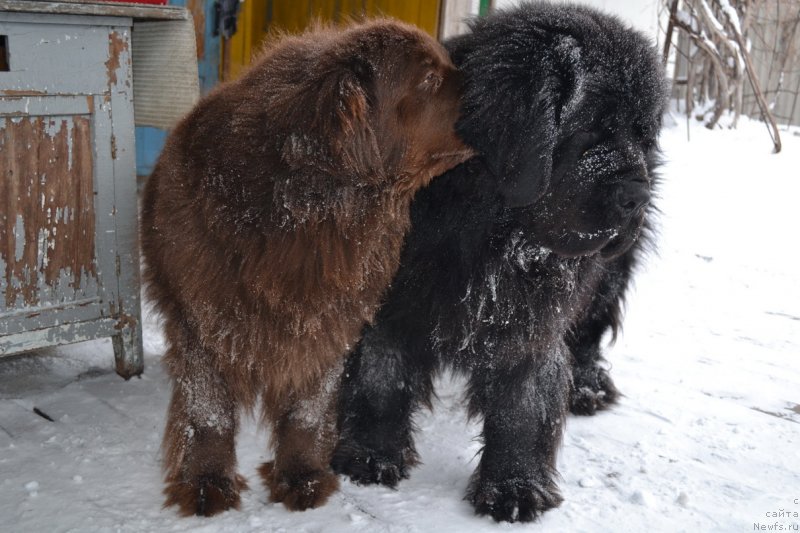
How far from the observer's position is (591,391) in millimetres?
3045

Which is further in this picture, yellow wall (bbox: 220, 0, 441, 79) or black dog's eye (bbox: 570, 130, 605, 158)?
yellow wall (bbox: 220, 0, 441, 79)

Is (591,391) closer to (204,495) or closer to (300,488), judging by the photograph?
(300,488)

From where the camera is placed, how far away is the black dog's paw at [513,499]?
224 cm

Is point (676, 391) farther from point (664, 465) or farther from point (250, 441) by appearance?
point (250, 441)

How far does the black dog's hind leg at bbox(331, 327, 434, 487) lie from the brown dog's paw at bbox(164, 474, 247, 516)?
0.41 m

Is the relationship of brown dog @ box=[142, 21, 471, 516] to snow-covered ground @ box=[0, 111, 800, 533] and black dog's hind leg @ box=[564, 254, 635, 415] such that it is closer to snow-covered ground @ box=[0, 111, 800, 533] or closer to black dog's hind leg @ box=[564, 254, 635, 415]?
snow-covered ground @ box=[0, 111, 800, 533]

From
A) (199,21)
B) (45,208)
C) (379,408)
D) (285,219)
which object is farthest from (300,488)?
(199,21)

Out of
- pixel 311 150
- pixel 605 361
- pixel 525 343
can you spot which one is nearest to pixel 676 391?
pixel 605 361

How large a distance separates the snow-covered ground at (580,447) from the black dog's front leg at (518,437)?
2.2 inches

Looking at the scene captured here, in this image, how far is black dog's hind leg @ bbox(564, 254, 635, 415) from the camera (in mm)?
2963

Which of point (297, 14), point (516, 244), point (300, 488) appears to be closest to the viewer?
point (516, 244)

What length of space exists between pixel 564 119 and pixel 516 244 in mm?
372

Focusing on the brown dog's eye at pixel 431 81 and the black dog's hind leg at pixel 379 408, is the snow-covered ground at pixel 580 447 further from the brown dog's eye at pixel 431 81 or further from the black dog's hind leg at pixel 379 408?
the brown dog's eye at pixel 431 81

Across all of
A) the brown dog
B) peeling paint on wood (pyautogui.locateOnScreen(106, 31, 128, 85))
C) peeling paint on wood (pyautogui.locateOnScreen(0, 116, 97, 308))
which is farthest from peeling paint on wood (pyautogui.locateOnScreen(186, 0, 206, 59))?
the brown dog
